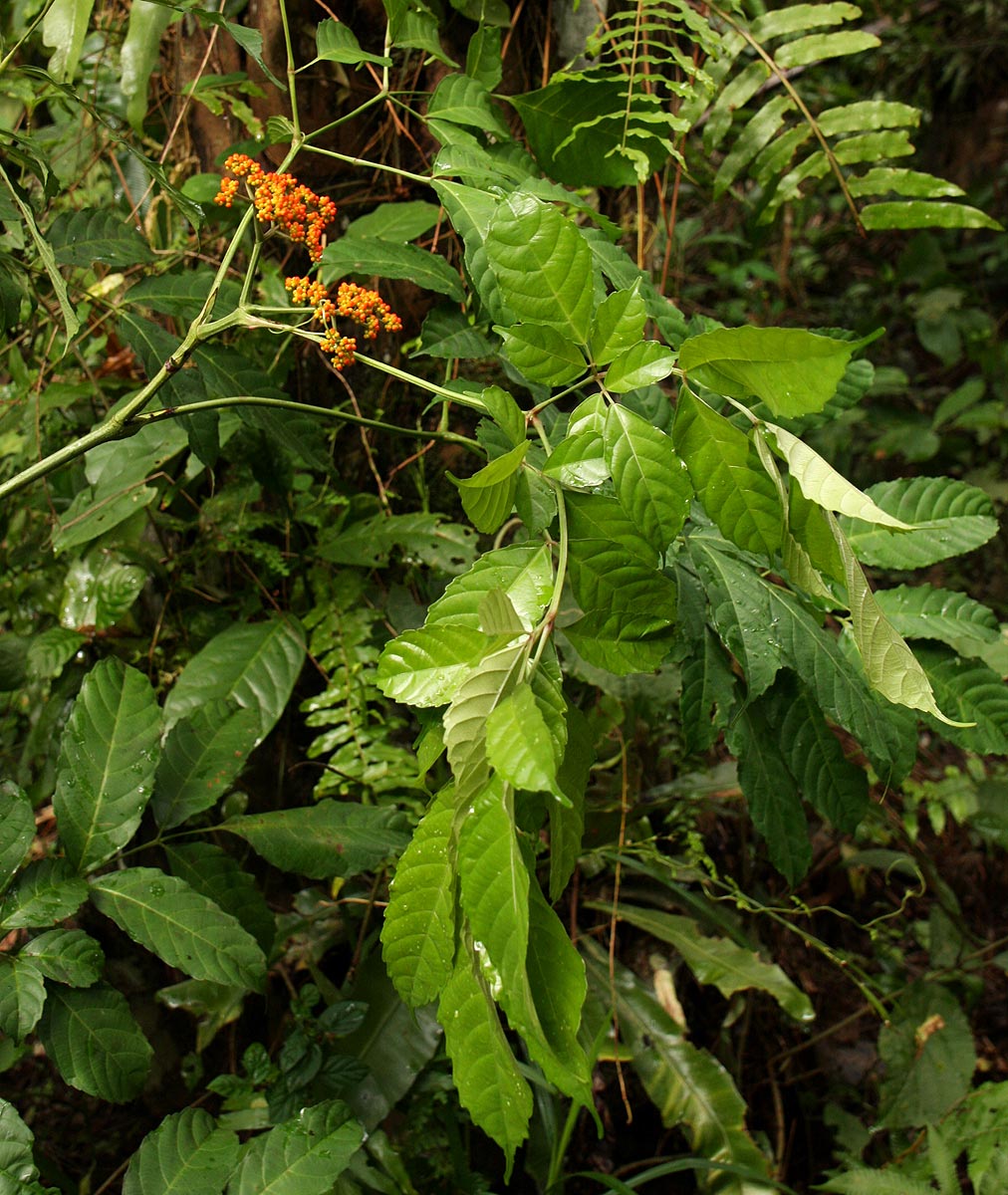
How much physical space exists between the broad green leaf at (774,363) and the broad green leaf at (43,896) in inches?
36.0

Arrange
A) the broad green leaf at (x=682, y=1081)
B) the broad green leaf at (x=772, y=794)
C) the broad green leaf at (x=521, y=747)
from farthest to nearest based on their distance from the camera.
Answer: the broad green leaf at (x=682, y=1081)
the broad green leaf at (x=772, y=794)
the broad green leaf at (x=521, y=747)

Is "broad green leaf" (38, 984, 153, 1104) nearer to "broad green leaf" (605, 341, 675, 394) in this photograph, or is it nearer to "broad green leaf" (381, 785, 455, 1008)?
"broad green leaf" (381, 785, 455, 1008)

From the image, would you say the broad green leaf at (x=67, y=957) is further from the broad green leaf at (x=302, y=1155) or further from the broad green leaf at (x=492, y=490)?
the broad green leaf at (x=492, y=490)

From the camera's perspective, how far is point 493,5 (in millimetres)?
1481

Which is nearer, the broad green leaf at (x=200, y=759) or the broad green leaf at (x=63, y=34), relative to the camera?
the broad green leaf at (x=63, y=34)

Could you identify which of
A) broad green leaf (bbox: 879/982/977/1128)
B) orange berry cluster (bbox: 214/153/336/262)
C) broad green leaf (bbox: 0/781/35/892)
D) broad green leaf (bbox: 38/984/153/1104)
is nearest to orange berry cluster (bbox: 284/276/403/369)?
orange berry cluster (bbox: 214/153/336/262)

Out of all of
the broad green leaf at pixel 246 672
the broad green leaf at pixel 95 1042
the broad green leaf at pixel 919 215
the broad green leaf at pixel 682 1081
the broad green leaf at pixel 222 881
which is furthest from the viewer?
the broad green leaf at pixel 682 1081

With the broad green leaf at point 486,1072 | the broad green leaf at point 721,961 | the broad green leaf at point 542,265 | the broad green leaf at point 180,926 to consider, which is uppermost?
the broad green leaf at point 542,265

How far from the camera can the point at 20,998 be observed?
0.96m

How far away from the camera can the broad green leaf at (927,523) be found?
45.1 inches

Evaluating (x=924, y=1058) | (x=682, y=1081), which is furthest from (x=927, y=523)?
(x=924, y=1058)

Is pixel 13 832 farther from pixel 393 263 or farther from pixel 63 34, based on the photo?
pixel 63 34

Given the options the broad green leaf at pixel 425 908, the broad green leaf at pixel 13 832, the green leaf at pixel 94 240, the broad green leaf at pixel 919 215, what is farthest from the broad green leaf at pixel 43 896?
the broad green leaf at pixel 919 215

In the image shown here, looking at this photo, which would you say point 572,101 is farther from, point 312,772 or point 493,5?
point 312,772
